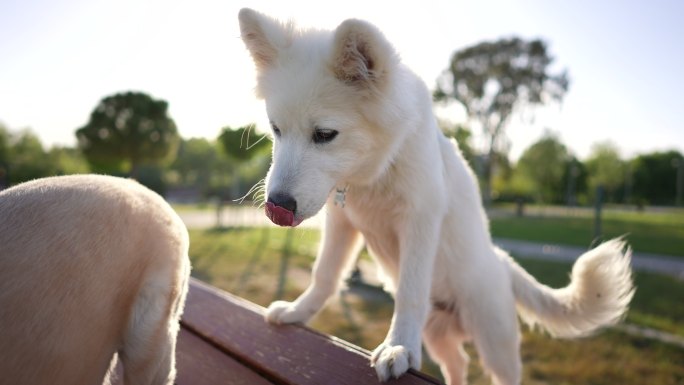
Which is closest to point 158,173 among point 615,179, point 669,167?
point 615,179

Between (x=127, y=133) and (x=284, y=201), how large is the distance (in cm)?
2041

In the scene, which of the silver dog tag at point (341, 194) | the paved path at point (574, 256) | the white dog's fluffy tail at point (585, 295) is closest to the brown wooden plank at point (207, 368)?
the silver dog tag at point (341, 194)

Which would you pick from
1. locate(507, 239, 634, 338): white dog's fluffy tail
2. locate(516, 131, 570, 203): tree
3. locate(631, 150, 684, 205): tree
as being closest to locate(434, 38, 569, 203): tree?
locate(516, 131, 570, 203): tree

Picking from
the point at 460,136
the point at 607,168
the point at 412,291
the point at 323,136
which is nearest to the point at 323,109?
the point at 323,136

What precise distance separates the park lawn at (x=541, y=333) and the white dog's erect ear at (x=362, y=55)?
2.80 feet

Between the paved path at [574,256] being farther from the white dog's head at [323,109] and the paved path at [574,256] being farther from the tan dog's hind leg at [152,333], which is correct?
the tan dog's hind leg at [152,333]

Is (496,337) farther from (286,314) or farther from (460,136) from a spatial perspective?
(460,136)

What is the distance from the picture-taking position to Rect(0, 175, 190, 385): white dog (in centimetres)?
95

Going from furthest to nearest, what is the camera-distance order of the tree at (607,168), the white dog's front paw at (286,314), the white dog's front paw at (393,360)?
the tree at (607,168)
the white dog's front paw at (286,314)
the white dog's front paw at (393,360)

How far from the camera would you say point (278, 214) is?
4.97ft

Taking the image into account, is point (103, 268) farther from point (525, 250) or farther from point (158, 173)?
point (158, 173)

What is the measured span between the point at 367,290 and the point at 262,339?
560 cm

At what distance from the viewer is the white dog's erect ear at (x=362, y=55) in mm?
1576

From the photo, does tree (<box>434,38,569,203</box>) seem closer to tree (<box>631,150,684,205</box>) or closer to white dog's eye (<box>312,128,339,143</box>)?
white dog's eye (<box>312,128,339,143</box>)
